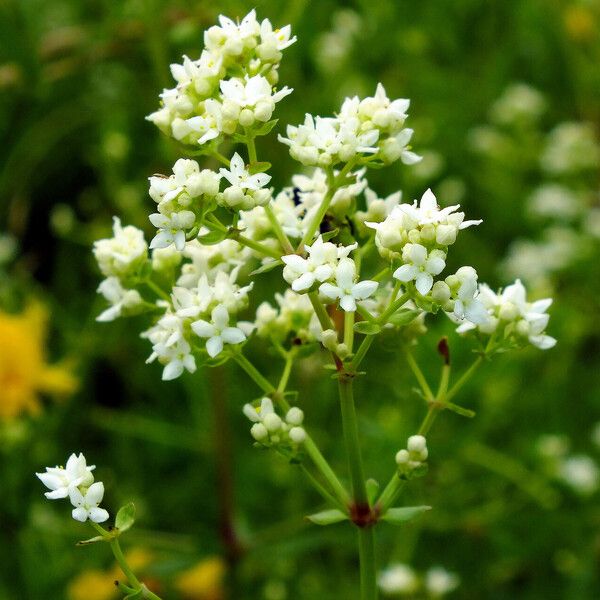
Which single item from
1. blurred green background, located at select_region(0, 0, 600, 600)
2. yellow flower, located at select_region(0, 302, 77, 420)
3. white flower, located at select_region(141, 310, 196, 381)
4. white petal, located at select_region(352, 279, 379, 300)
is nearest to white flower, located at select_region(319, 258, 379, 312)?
white petal, located at select_region(352, 279, 379, 300)

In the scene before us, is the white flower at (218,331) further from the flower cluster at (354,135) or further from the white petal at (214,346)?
the flower cluster at (354,135)

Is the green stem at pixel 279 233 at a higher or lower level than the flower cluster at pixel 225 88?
lower

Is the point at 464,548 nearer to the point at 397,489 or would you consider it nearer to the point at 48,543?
the point at 48,543

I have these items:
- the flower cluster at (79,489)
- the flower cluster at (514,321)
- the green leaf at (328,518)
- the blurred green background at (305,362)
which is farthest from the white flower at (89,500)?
the blurred green background at (305,362)

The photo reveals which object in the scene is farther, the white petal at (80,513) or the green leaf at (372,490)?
the green leaf at (372,490)

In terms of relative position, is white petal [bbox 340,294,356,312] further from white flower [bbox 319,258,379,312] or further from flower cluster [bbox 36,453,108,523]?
flower cluster [bbox 36,453,108,523]

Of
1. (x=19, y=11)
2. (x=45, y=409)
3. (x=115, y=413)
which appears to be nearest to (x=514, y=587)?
(x=115, y=413)
